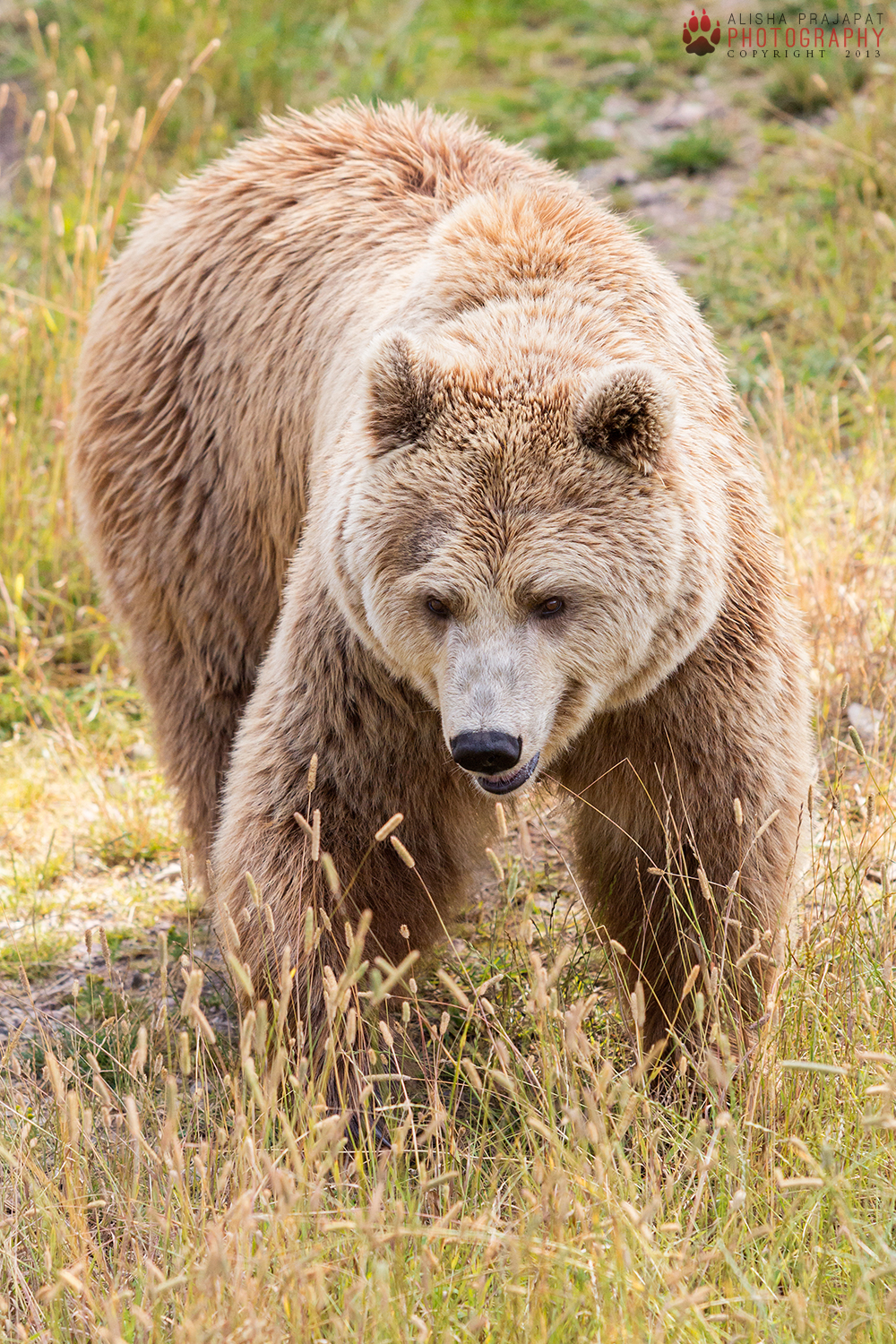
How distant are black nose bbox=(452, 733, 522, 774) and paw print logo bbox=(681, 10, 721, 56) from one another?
7852mm

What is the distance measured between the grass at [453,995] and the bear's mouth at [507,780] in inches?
11.8

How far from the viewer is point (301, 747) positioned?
363cm

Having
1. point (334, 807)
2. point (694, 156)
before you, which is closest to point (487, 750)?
point (334, 807)

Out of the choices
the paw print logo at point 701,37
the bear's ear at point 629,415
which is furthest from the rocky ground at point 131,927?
the paw print logo at point 701,37

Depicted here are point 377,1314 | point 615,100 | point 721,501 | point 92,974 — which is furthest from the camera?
point 615,100

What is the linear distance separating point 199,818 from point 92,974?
60 centimetres

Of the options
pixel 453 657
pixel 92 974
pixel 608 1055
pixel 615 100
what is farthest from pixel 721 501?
pixel 615 100

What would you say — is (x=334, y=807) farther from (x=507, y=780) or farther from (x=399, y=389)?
(x=399, y=389)

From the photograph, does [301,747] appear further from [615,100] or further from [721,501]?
[615,100]

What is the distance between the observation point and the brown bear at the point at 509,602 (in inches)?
129

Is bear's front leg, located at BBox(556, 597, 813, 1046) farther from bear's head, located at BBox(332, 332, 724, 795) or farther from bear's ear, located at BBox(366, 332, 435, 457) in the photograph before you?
bear's ear, located at BBox(366, 332, 435, 457)

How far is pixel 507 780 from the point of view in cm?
326

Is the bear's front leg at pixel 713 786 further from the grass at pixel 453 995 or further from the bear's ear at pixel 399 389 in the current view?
the bear's ear at pixel 399 389

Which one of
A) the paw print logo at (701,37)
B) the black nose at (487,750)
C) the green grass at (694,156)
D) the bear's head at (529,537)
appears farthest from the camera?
the paw print logo at (701,37)
